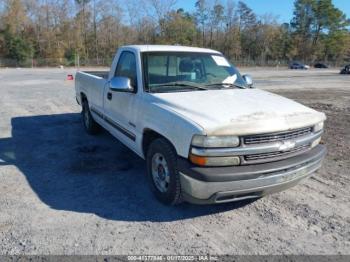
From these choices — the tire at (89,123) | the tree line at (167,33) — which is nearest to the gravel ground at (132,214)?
the tire at (89,123)

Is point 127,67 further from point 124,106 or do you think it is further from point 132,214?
point 132,214

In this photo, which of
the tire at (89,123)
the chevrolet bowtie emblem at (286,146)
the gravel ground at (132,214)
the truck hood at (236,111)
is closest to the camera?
the gravel ground at (132,214)

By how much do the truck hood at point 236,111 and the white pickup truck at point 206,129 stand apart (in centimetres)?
1

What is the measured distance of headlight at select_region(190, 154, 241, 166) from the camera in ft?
11.6

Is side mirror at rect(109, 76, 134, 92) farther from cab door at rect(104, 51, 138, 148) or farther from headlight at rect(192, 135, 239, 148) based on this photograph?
headlight at rect(192, 135, 239, 148)

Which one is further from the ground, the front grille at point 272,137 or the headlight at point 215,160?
the front grille at point 272,137

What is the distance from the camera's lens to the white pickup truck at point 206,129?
3.54 meters

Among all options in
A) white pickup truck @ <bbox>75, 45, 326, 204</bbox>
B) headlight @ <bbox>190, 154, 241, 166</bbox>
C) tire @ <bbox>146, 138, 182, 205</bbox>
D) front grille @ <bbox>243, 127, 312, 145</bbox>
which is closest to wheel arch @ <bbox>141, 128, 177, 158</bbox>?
white pickup truck @ <bbox>75, 45, 326, 204</bbox>

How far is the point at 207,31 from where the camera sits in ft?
316

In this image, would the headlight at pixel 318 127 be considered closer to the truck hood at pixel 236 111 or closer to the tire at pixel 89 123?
the truck hood at pixel 236 111

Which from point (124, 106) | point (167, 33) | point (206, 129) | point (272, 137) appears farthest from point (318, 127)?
point (167, 33)

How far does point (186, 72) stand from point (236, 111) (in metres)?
1.46

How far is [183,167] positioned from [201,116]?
568 millimetres

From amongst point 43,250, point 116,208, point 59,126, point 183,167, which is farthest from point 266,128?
point 59,126
